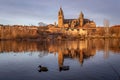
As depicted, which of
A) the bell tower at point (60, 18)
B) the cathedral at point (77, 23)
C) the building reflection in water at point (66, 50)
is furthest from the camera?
the cathedral at point (77, 23)

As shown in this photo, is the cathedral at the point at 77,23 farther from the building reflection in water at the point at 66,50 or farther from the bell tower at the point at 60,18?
the building reflection in water at the point at 66,50

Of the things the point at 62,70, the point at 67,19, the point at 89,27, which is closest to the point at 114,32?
the point at 89,27

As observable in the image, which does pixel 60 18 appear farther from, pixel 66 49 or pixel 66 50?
pixel 66 50

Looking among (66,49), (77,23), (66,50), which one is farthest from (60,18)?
(66,50)

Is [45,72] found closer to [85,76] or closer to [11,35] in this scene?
[85,76]

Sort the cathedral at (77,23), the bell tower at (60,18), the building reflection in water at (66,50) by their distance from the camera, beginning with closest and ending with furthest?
the building reflection in water at (66,50)
the bell tower at (60,18)
the cathedral at (77,23)

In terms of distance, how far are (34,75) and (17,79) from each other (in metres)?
1.88

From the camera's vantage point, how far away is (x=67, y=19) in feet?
500

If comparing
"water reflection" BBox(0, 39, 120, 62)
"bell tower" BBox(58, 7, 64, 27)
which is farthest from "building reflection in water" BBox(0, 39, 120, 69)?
"bell tower" BBox(58, 7, 64, 27)

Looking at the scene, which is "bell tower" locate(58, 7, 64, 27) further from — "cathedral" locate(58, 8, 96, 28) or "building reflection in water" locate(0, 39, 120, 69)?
"building reflection in water" locate(0, 39, 120, 69)

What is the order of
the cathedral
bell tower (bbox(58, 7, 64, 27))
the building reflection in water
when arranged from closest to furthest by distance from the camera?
the building reflection in water, bell tower (bbox(58, 7, 64, 27)), the cathedral

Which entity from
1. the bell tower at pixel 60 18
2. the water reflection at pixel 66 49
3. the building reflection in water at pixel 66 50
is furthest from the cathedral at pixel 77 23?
the building reflection in water at pixel 66 50

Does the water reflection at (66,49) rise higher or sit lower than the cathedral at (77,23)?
lower

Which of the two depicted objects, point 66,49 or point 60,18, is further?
point 60,18
